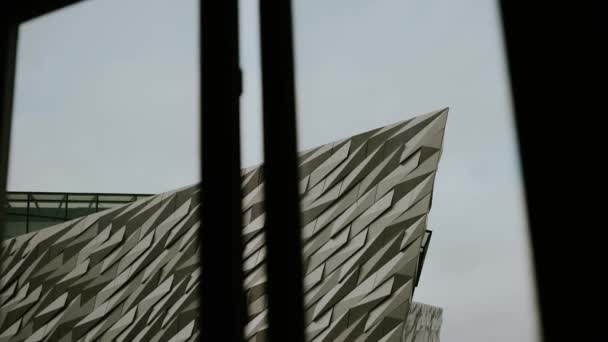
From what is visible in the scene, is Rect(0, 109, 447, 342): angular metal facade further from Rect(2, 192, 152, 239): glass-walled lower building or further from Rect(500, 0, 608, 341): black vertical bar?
Rect(500, 0, 608, 341): black vertical bar

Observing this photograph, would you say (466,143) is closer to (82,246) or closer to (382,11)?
(382,11)

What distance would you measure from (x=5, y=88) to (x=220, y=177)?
160 centimetres

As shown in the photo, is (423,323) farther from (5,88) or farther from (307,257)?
(5,88)

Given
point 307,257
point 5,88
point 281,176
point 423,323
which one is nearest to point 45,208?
point 307,257

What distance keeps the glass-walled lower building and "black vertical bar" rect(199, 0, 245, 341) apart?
12.9 m

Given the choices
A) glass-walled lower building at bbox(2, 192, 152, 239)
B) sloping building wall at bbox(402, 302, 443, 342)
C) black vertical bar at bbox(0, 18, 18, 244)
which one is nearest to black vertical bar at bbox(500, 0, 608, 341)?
black vertical bar at bbox(0, 18, 18, 244)

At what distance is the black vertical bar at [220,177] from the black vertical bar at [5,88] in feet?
4.37

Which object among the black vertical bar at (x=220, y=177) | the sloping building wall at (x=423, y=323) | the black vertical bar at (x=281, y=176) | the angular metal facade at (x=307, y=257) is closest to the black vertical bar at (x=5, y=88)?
the black vertical bar at (x=220, y=177)

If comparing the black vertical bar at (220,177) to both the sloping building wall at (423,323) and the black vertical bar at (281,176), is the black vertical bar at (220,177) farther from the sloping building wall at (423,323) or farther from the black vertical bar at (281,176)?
the sloping building wall at (423,323)

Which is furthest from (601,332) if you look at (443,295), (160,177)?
(160,177)

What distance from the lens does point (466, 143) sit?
11.0ft

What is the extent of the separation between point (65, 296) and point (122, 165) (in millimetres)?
9529

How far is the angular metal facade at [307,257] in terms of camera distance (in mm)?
10703

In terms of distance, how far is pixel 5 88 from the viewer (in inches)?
130
